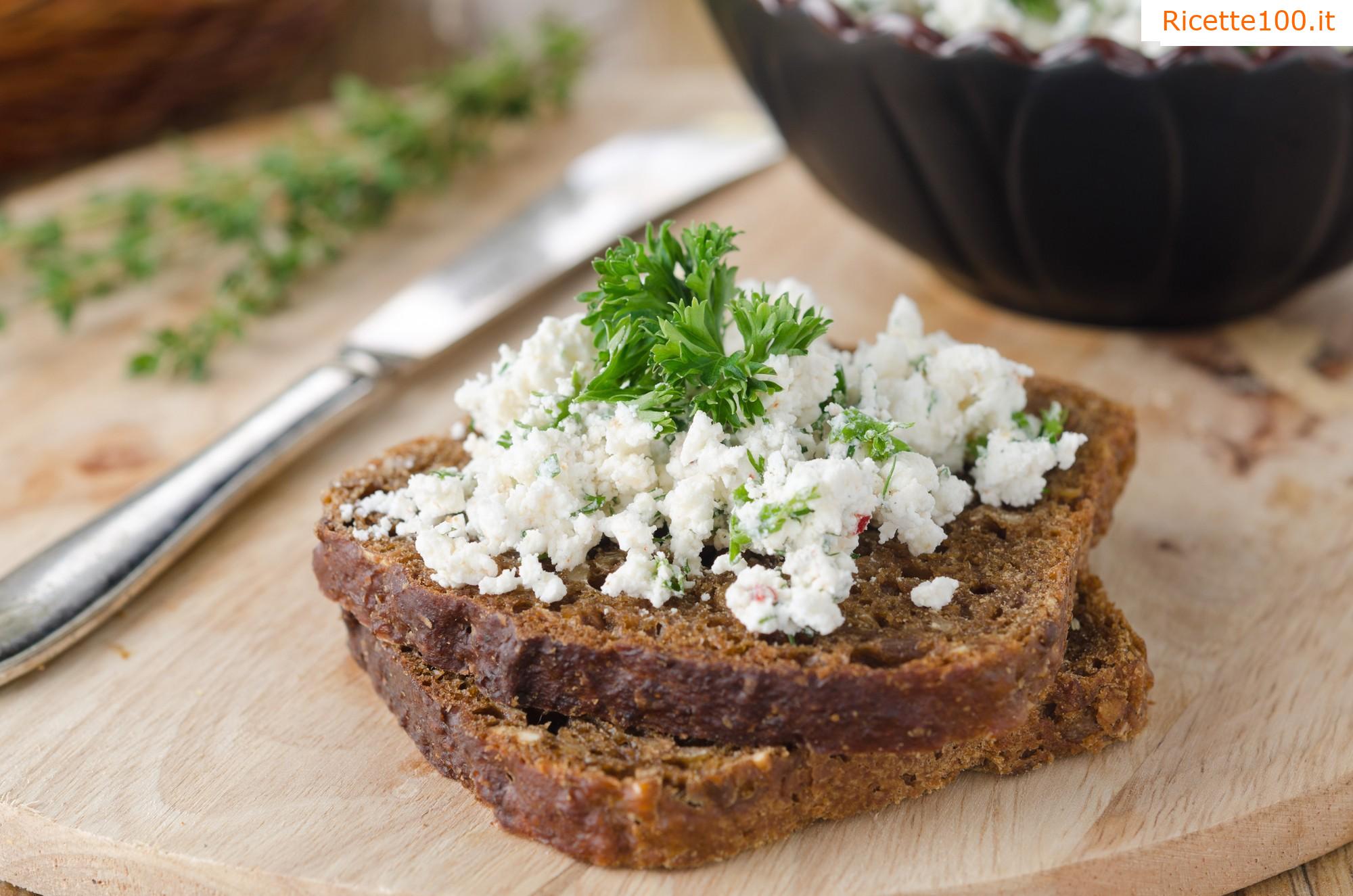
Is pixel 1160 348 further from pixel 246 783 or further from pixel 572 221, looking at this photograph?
pixel 246 783

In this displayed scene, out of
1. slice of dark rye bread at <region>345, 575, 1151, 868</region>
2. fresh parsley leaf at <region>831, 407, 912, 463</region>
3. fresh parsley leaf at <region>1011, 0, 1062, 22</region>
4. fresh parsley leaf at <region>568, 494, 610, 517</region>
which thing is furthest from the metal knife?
fresh parsley leaf at <region>831, 407, 912, 463</region>

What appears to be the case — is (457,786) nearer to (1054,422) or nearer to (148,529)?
(148,529)

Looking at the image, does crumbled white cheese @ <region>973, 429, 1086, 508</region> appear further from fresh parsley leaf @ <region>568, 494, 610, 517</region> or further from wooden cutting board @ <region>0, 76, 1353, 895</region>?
fresh parsley leaf @ <region>568, 494, 610, 517</region>

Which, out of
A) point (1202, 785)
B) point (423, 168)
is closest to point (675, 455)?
point (1202, 785)

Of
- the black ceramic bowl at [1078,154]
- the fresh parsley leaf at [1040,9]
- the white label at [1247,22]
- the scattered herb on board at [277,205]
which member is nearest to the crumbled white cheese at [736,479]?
the black ceramic bowl at [1078,154]

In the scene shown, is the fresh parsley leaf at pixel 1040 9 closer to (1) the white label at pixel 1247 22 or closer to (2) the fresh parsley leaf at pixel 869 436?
(1) the white label at pixel 1247 22
